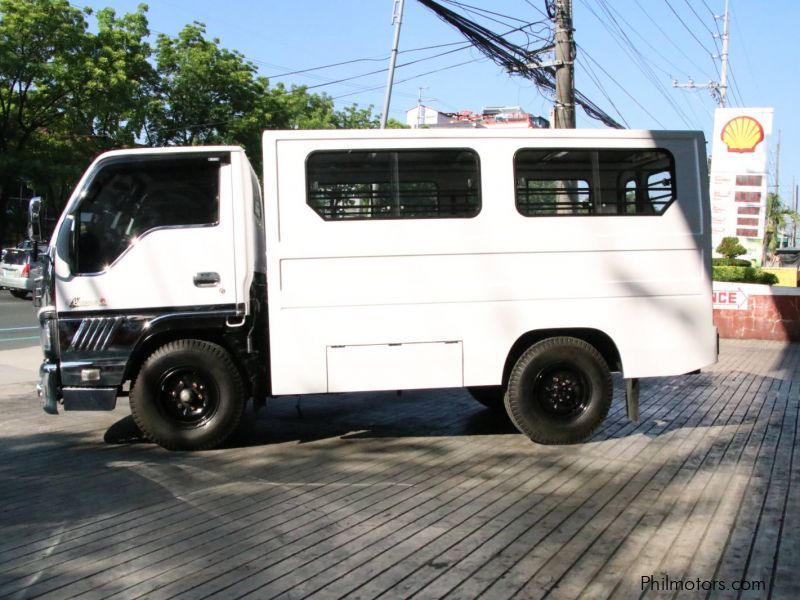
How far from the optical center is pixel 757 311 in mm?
14461

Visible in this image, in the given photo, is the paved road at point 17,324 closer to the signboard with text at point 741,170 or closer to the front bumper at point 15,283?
the front bumper at point 15,283

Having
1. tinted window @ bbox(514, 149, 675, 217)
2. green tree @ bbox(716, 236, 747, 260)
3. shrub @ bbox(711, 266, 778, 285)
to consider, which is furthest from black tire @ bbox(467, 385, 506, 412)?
green tree @ bbox(716, 236, 747, 260)

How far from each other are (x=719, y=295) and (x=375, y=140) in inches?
443

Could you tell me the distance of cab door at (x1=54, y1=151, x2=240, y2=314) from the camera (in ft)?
19.2

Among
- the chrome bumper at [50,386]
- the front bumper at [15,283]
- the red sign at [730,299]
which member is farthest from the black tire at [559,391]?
the front bumper at [15,283]

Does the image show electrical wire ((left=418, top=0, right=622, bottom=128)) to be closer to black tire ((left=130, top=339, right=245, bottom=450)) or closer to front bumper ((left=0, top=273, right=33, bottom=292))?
black tire ((left=130, top=339, right=245, bottom=450))

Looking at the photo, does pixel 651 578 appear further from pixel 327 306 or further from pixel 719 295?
pixel 719 295

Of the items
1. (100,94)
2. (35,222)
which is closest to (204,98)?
(100,94)

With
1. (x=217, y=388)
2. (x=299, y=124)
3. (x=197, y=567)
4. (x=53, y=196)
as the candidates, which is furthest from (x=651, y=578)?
(x=299, y=124)

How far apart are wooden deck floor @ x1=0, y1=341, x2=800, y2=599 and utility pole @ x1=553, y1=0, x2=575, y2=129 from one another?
20.5 ft

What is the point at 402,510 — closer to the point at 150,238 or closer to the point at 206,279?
the point at 206,279

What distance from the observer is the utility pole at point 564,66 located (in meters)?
12.1

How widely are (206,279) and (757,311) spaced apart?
1229cm

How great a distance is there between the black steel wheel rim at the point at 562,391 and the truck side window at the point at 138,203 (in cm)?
316
